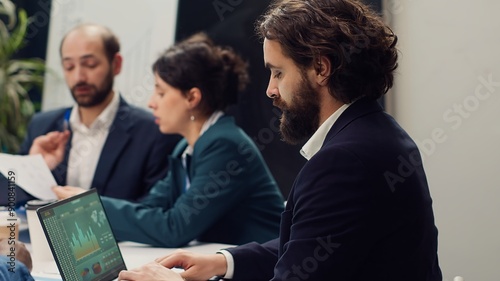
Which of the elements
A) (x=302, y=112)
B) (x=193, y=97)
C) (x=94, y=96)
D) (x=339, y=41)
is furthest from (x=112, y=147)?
(x=339, y=41)

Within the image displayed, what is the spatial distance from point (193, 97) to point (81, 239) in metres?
1.10

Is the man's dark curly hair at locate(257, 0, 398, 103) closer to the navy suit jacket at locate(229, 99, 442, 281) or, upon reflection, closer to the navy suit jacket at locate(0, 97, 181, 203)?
the navy suit jacket at locate(229, 99, 442, 281)

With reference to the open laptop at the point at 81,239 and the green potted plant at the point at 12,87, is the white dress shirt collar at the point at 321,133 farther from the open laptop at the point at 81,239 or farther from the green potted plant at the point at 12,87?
the green potted plant at the point at 12,87

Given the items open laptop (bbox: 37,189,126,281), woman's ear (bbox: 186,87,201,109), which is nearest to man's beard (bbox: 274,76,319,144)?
open laptop (bbox: 37,189,126,281)

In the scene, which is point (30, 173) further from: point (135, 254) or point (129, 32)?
point (129, 32)

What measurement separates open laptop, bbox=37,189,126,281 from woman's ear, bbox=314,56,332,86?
0.76m

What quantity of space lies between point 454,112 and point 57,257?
6.65ft

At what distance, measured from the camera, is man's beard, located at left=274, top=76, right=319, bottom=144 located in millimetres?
1794

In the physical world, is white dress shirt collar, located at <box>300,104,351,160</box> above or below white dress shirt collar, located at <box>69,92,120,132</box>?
above

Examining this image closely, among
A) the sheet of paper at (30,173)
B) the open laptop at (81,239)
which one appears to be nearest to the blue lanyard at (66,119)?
the sheet of paper at (30,173)

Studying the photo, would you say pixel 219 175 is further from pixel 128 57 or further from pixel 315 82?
pixel 128 57

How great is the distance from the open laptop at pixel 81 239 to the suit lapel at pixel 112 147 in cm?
126

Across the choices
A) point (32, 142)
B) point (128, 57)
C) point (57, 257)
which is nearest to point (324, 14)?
point (57, 257)

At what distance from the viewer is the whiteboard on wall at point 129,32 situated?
4066mm
